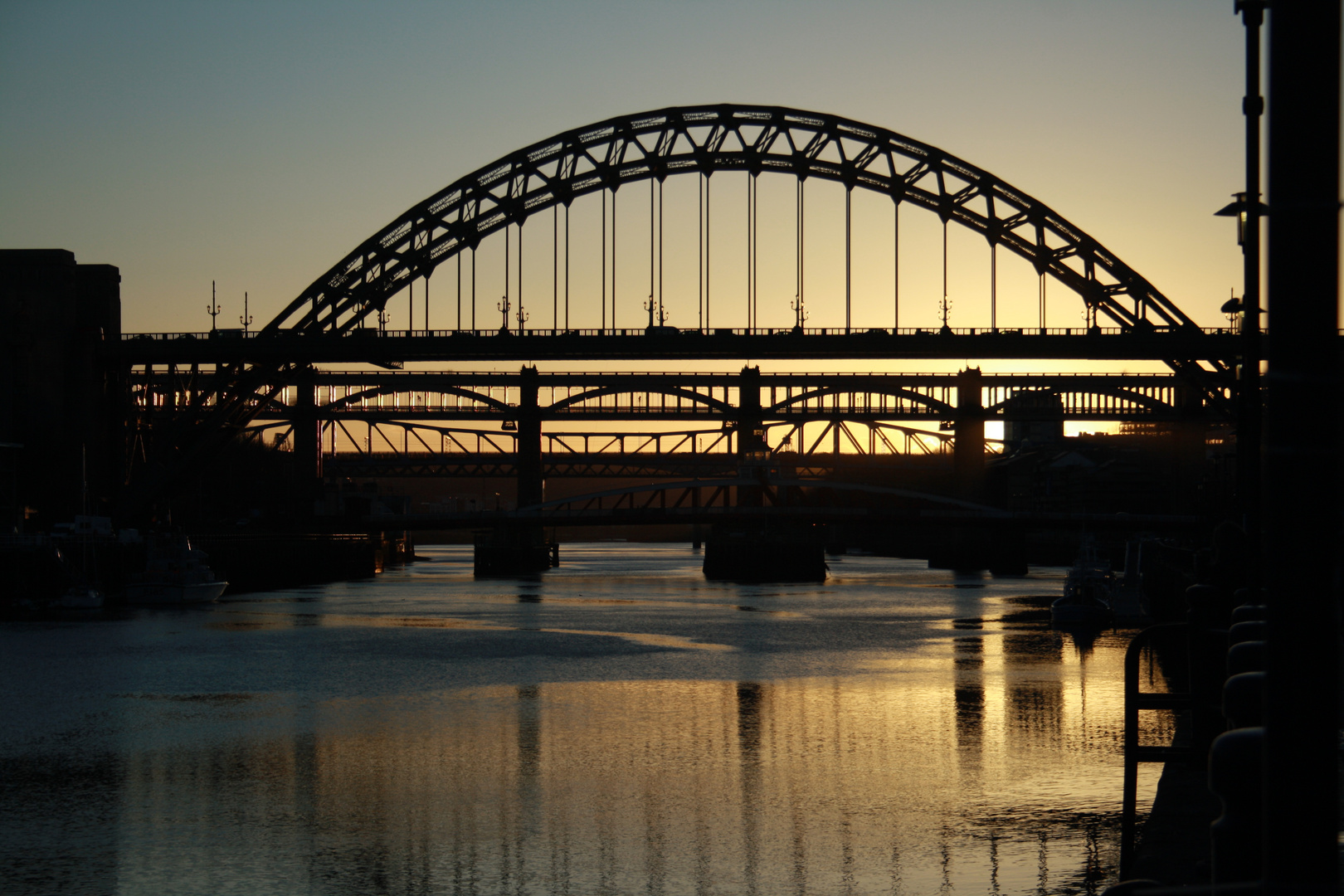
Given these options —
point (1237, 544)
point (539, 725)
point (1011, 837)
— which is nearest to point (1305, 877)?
point (1237, 544)

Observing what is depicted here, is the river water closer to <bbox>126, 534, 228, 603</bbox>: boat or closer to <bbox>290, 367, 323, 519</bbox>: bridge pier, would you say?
<bbox>126, 534, 228, 603</bbox>: boat

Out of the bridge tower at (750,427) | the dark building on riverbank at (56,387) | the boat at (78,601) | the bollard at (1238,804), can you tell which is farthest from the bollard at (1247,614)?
the bridge tower at (750,427)

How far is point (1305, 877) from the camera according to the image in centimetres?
352

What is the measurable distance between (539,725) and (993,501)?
100496 mm

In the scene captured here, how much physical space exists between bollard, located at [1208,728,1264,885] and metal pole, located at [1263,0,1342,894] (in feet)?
3.38

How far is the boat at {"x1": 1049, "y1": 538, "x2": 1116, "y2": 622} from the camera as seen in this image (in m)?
46.9

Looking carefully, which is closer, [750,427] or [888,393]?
[750,427]

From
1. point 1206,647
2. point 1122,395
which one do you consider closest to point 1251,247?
point 1206,647

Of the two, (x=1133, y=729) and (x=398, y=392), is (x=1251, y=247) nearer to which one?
(x=1133, y=729)

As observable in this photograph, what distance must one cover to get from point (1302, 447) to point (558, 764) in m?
17.0

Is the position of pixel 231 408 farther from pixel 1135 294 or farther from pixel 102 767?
pixel 102 767

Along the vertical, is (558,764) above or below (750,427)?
below

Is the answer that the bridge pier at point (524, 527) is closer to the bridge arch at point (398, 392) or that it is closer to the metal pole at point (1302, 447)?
the bridge arch at point (398, 392)

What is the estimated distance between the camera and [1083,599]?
156ft
